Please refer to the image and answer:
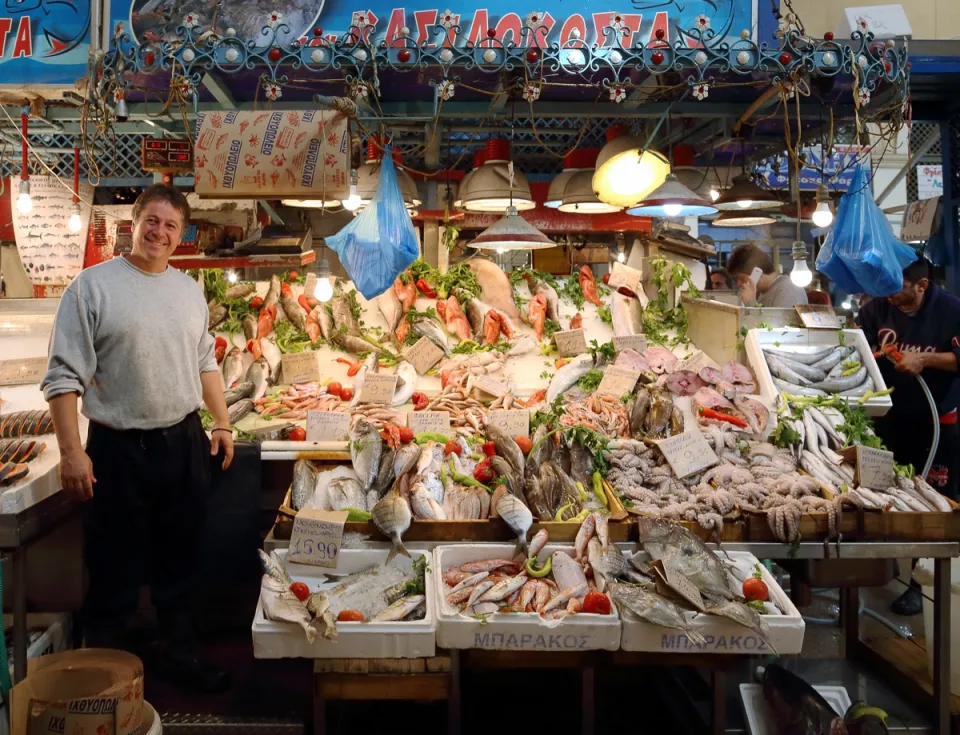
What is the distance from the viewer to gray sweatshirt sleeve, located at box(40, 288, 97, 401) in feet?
10.9

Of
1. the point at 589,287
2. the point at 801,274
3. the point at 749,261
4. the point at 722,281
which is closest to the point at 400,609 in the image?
the point at 801,274

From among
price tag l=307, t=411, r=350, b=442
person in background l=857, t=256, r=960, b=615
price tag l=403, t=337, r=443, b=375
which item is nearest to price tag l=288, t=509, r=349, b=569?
price tag l=307, t=411, r=350, b=442

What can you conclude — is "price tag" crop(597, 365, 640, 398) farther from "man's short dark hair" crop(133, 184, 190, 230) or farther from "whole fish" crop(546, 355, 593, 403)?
"man's short dark hair" crop(133, 184, 190, 230)

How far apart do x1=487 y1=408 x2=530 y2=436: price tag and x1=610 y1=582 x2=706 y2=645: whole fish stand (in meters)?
1.49

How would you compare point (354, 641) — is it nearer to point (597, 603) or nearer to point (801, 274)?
point (597, 603)

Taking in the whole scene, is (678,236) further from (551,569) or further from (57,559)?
(57,559)

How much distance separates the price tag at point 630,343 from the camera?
220 inches

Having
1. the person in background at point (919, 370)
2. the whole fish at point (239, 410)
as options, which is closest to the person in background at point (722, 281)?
the person in background at point (919, 370)

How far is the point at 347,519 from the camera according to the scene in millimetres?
3643

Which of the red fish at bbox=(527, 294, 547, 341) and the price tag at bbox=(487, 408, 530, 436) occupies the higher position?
the red fish at bbox=(527, 294, 547, 341)

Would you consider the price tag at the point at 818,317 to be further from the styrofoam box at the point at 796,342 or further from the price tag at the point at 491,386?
the price tag at the point at 491,386

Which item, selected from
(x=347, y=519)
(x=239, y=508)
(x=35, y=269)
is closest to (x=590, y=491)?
(x=347, y=519)

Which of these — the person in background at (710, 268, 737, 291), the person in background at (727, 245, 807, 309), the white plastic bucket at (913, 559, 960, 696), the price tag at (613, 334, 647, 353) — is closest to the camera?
the white plastic bucket at (913, 559, 960, 696)

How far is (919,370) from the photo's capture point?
5.16 metres
